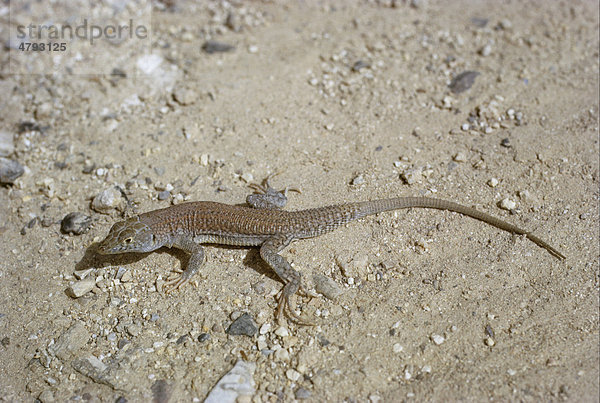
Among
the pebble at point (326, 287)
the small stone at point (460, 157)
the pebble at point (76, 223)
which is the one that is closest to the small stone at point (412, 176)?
the small stone at point (460, 157)

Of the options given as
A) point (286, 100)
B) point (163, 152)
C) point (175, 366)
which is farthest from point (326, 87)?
point (175, 366)

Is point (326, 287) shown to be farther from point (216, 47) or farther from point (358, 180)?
point (216, 47)

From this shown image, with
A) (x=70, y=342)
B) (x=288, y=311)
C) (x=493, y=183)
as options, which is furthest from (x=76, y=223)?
(x=493, y=183)

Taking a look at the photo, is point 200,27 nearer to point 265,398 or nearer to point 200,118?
point 200,118

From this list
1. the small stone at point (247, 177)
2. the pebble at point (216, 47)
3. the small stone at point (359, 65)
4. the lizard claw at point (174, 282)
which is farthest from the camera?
the pebble at point (216, 47)

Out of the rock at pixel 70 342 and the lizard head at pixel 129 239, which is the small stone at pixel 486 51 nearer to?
the lizard head at pixel 129 239

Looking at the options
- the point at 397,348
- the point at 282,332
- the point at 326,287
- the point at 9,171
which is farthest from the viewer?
the point at 9,171
